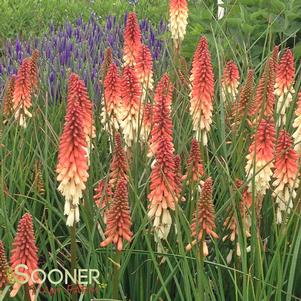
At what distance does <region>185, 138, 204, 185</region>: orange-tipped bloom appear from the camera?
2.90 meters

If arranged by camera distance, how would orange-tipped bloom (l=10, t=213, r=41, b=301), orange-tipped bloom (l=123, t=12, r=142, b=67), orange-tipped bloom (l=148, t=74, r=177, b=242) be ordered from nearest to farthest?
orange-tipped bloom (l=10, t=213, r=41, b=301) < orange-tipped bloom (l=148, t=74, r=177, b=242) < orange-tipped bloom (l=123, t=12, r=142, b=67)

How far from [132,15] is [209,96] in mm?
996

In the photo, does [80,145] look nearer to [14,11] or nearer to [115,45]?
[115,45]

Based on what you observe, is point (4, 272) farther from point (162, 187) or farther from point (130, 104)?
point (130, 104)

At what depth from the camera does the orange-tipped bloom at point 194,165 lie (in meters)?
2.90

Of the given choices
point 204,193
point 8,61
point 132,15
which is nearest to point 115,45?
point 8,61

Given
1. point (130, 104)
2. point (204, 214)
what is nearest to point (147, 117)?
point (130, 104)

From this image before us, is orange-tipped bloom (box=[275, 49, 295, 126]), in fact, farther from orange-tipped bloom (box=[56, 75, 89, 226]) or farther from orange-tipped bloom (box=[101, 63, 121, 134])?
orange-tipped bloom (box=[56, 75, 89, 226])

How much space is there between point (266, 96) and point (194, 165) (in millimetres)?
758

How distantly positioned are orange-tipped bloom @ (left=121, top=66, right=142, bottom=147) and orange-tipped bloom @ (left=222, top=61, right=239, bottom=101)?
73 centimetres

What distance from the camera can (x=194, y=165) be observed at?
298cm

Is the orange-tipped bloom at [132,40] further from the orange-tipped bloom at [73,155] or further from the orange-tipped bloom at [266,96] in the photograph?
the orange-tipped bloom at [73,155]

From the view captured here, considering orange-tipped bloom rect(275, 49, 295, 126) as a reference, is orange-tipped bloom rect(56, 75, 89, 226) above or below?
below

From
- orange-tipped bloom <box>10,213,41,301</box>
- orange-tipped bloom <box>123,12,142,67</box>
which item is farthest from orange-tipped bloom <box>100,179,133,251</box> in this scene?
orange-tipped bloom <box>123,12,142,67</box>
